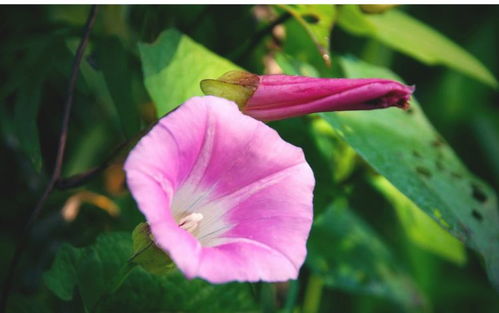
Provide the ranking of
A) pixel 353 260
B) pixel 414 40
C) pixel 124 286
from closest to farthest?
pixel 124 286 → pixel 414 40 → pixel 353 260

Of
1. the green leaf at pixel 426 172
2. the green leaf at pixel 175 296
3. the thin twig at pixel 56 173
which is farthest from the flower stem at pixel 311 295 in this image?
the thin twig at pixel 56 173

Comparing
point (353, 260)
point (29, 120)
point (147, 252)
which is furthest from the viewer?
point (353, 260)

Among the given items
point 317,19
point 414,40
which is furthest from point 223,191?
point 414,40

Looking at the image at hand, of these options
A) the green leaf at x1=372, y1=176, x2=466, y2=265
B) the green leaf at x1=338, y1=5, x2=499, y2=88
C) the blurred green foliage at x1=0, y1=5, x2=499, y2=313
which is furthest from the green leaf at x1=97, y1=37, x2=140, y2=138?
the green leaf at x1=372, y1=176, x2=466, y2=265

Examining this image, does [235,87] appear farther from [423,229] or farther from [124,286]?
[423,229]

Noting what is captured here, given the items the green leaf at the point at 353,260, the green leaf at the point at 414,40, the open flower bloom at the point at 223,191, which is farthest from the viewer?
the green leaf at the point at 353,260

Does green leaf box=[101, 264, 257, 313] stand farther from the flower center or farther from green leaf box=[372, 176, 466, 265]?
green leaf box=[372, 176, 466, 265]

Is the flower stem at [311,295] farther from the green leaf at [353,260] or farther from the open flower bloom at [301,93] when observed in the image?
the open flower bloom at [301,93]

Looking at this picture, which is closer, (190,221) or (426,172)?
(190,221)
